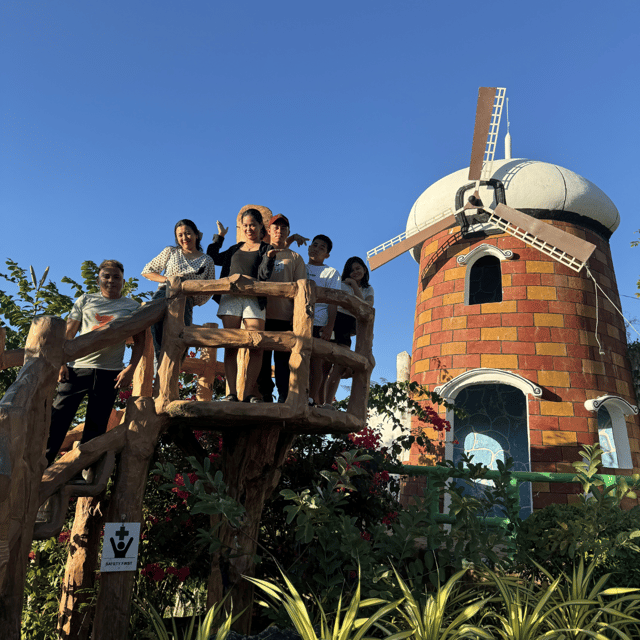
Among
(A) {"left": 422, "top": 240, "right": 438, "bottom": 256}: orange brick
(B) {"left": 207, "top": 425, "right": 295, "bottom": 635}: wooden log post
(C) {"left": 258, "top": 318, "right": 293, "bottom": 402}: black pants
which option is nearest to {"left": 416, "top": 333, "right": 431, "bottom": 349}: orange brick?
(A) {"left": 422, "top": 240, "right": 438, "bottom": 256}: orange brick

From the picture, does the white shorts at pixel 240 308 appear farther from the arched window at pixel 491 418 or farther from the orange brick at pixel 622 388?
the orange brick at pixel 622 388

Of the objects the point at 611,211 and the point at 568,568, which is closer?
the point at 568,568

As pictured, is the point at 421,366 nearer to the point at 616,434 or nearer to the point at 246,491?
the point at 616,434

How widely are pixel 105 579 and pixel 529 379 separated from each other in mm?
7691

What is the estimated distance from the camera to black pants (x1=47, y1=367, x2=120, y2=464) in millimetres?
3738

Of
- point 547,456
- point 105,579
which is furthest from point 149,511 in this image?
point 547,456

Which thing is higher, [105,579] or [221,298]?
[221,298]

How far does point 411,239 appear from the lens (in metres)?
11.3

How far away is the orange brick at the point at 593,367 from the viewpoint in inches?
370

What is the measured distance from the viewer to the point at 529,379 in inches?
368

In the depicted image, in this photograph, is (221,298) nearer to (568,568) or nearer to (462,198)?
(568,568)

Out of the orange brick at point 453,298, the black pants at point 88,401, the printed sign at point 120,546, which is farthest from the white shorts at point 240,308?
the orange brick at point 453,298

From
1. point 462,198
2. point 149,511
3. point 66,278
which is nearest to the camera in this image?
point 149,511

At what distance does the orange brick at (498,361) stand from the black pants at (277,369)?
21.1 ft
